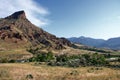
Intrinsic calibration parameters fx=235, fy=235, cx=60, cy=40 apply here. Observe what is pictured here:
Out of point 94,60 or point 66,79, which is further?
point 94,60

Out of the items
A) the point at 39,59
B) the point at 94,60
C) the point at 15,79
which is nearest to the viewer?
the point at 15,79

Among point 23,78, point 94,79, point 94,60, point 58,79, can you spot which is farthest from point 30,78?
point 94,60

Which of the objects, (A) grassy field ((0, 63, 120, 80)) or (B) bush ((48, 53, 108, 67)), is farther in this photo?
(B) bush ((48, 53, 108, 67))

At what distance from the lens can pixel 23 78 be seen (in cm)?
3766

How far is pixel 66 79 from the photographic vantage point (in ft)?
123

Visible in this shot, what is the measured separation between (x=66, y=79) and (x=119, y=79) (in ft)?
27.3

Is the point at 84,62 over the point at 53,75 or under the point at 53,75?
over

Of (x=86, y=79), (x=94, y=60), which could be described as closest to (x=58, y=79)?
(x=86, y=79)

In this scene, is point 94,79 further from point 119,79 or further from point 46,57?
point 46,57

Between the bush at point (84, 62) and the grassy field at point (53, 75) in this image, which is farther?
the bush at point (84, 62)

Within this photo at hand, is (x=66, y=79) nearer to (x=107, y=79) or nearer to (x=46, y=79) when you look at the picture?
(x=46, y=79)

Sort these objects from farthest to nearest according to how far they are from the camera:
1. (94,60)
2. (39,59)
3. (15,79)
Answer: (39,59)
(94,60)
(15,79)

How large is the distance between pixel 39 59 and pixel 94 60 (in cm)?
4956

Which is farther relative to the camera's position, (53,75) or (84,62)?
(84,62)
